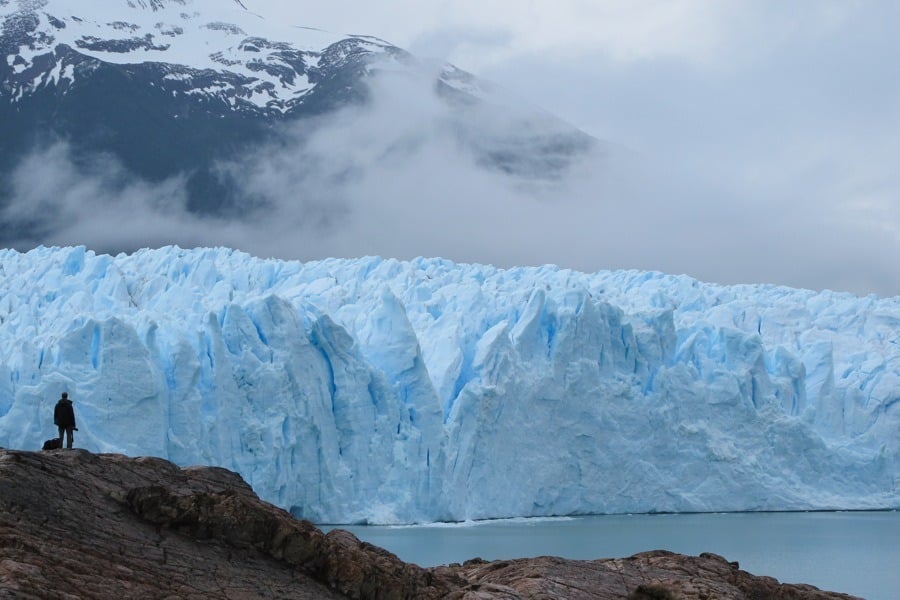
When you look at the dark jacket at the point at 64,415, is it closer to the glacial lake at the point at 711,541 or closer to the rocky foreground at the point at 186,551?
the rocky foreground at the point at 186,551

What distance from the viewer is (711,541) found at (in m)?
17.3

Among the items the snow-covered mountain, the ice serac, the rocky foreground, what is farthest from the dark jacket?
A: the snow-covered mountain

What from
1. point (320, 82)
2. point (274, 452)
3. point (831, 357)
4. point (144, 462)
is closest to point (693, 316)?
point (831, 357)

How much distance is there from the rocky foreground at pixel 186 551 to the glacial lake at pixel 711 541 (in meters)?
7.36

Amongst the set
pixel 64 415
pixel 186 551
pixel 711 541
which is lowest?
pixel 186 551

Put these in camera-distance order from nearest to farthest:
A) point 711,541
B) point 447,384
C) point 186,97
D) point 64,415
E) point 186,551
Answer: point 186,551, point 64,415, point 711,541, point 447,384, point 186,97

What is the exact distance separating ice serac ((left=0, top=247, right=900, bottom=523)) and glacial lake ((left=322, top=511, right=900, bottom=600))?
2.88 ft

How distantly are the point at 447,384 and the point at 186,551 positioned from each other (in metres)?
14.6

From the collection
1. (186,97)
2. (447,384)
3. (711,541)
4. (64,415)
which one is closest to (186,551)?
(64,415)

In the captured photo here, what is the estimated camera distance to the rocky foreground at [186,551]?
446 centimetres

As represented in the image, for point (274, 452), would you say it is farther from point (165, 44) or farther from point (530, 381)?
point (165, 44)

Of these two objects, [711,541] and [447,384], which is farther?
[447,384]

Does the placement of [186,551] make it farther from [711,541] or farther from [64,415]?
[711,541]

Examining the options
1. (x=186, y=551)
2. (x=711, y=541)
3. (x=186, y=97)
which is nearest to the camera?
(x=186, y=551)
